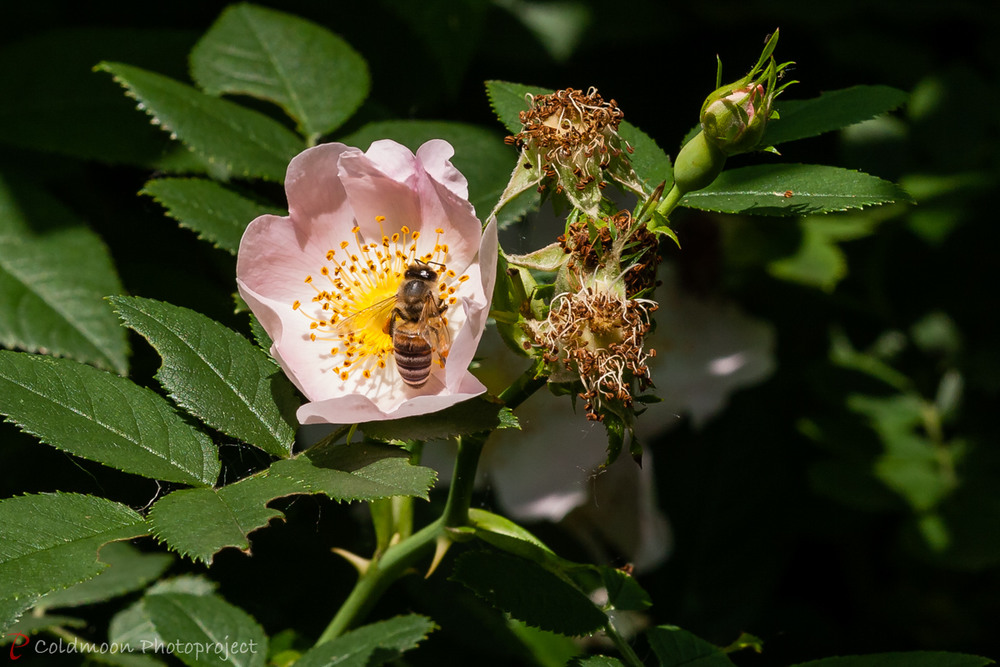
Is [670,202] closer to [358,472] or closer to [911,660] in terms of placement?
[358,472]

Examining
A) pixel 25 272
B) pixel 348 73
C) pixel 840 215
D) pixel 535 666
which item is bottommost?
pixel 535 666

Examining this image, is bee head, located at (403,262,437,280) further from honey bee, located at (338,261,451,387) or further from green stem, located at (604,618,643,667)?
green stem, located at (604,618,643,667)

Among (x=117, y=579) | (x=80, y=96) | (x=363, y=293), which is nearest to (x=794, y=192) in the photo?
(x=363, y=293)

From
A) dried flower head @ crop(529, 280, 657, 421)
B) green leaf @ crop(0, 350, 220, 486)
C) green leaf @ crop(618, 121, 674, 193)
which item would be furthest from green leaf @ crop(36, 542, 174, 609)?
green leaf @ crop(618, 121, 674, 193)

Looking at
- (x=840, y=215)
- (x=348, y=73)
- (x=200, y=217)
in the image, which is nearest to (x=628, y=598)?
(x=200, y=217)

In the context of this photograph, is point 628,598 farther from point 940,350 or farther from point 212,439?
point 940,350

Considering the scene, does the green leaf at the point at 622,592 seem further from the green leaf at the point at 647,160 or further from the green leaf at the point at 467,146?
the green leaf at the point at 467,146

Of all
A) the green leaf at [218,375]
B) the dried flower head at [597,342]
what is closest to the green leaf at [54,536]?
the green leaf at [218,375]
